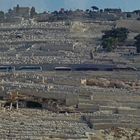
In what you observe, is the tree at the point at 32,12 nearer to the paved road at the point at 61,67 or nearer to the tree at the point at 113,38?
the tree at the point at 113,38

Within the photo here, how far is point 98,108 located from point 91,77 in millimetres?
10630

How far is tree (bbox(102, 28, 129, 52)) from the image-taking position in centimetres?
6050

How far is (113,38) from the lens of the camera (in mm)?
62719

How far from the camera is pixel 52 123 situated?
29.0 metres

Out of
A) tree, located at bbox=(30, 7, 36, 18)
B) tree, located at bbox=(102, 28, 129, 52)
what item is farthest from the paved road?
tree, located at bbox=(30, 7, 36, 18)

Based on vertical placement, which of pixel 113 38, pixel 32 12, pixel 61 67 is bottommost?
pixel 61 67

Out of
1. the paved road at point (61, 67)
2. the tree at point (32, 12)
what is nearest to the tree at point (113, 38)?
the paved road at point (61, 67)

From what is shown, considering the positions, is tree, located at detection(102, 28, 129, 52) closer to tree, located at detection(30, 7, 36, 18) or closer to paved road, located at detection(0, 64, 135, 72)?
paved road, located at detection(0, 64, 135, 72)

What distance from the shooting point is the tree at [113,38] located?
2382 inches

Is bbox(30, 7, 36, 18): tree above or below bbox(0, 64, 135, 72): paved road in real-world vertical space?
above

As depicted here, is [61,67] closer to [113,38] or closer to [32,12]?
[113,38]

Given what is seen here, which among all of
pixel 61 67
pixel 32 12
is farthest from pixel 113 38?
pixel 32 12

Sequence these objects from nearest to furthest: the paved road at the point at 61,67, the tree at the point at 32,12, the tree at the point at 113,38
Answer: the paved road at the point at 61,67, the tree at the point at 113,38, the tree at the point at 32,12

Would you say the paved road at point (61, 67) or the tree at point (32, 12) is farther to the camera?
the tree at point (32, 12)
